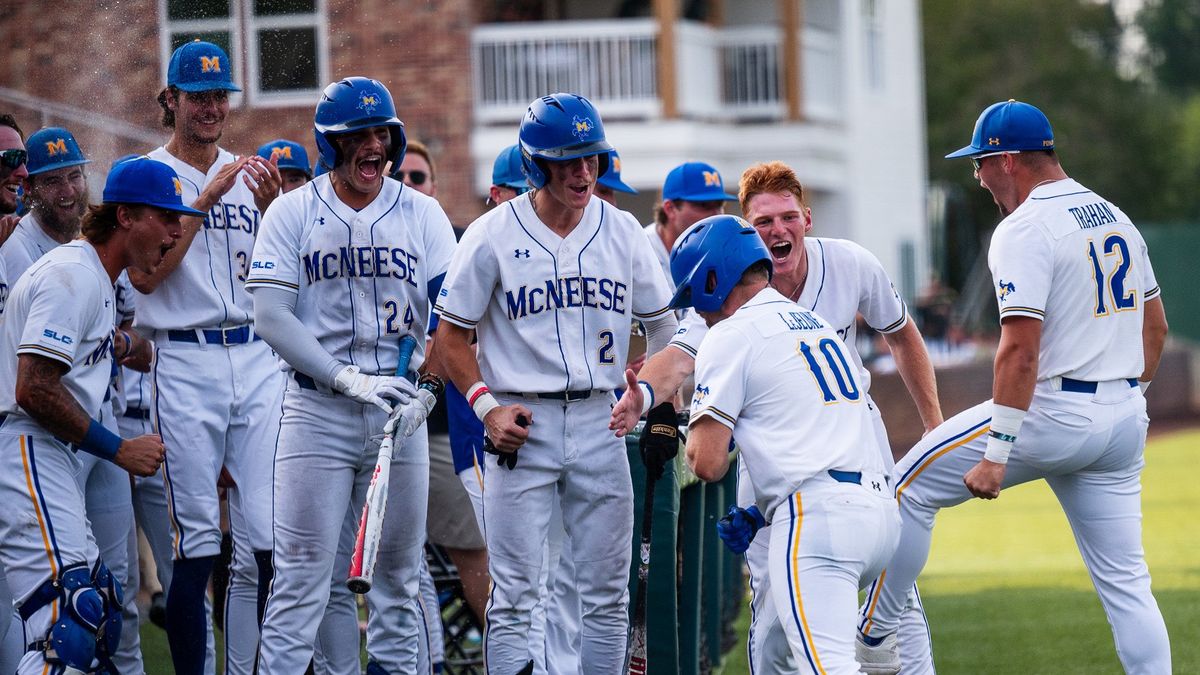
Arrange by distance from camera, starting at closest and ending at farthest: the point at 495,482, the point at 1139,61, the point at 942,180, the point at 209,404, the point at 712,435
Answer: the point at 712,435 < the point at 495,482 < the point at 209,404 < the point at 942,180 < the point at 1139,61

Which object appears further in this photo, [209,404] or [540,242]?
A: [209,404]

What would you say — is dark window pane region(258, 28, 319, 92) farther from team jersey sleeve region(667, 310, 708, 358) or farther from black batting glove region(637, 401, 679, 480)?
black batting glove region(637, 401, 679, 480)

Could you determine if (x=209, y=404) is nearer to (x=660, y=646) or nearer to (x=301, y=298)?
(x=301, y=298)

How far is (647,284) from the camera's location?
616cm

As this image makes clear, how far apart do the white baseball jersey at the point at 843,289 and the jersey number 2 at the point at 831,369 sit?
3.94 feet

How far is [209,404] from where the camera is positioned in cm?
652

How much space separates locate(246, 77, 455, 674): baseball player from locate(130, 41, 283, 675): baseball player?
1.77ft

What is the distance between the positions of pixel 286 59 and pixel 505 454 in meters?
5.79

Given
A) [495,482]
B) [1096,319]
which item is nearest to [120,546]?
[495,482]

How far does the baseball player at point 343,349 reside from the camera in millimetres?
5871

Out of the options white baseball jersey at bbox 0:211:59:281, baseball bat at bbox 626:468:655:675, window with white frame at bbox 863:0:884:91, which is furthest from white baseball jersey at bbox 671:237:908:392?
window with white frame at bbox 863:0:884:91

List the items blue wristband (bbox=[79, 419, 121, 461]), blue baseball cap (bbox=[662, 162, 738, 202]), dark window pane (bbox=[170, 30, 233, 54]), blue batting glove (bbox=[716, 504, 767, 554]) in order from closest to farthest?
blue batting glove (bbox=[716, 504, 767, 554]), blue wristband (bbox=[79, 419, 121, 461]), blue baseball cap (bbox=[662, 162, 738, 202]), dark window pane (bbox=[170, 30, 233, 54])

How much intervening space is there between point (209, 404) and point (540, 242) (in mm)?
1600

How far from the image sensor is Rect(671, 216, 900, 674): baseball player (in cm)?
499
